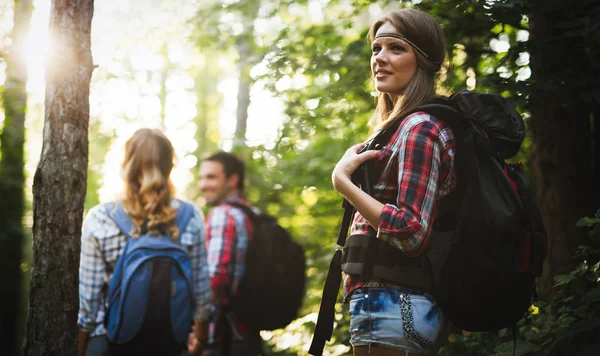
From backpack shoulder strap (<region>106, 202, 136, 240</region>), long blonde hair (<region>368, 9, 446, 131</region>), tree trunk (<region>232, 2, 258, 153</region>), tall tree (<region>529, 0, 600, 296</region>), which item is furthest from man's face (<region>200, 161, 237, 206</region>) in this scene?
long blonde hair (<region>368, 9, 446, 131</region>)

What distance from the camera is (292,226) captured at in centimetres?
890

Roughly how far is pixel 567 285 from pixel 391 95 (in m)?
1.70

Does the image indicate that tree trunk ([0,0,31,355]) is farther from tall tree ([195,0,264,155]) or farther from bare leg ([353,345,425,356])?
bare leg ([353,345,425,356])

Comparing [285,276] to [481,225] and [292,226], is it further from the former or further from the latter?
[292,226]

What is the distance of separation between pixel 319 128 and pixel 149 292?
3037 millimetres

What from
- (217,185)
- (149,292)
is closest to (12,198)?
(217,185)

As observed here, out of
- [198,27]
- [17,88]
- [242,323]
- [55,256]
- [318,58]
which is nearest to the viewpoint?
[55,256]

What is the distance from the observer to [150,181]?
362cm

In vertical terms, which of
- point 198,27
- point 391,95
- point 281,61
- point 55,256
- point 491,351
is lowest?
point 491,351

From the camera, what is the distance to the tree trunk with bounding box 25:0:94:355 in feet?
9.36

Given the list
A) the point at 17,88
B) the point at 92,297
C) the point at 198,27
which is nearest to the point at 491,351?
the point at 92,297

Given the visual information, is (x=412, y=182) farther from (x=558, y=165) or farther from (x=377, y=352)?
(x=558, y=165)

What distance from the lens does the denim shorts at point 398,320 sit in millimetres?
2150

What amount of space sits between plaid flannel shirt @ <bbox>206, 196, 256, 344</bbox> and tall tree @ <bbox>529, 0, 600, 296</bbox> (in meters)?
2.32
